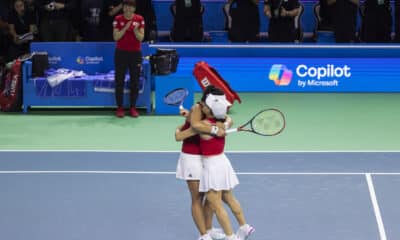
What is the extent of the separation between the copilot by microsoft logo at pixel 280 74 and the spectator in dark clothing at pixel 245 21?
160 centimetres

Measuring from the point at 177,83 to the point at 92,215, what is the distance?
6531 millimetres

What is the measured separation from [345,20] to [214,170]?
11661 millimetres

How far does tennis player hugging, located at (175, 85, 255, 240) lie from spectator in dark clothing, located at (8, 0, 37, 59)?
11.2 meters

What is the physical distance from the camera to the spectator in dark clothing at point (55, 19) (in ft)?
59.9

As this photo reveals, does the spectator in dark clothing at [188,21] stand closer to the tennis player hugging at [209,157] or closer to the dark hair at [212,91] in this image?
the tennis player hugging at [209,157]

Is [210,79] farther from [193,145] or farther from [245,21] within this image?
[245,21]

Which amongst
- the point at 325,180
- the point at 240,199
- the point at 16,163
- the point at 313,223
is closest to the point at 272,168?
the point at 325,180

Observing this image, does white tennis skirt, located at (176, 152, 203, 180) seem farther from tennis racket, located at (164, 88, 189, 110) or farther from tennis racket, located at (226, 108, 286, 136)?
tennis racket, located at (164, 88, 189, 110)

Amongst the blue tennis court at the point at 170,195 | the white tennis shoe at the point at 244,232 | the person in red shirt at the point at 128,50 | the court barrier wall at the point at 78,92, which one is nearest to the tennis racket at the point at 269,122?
the white tennis shoe at the point at 244,232

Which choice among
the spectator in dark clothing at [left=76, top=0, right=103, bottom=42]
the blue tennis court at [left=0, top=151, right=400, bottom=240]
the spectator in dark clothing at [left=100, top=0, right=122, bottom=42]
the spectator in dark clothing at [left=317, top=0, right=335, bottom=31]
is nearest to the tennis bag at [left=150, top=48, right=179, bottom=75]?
the spectator in dark clothing at [left=100, top=0, right=122, bottom=42]

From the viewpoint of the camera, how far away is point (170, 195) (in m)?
10.4

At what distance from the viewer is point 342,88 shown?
59.0 ft

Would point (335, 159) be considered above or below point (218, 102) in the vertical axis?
below

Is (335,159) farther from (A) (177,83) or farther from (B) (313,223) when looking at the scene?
(A) (177,83)
